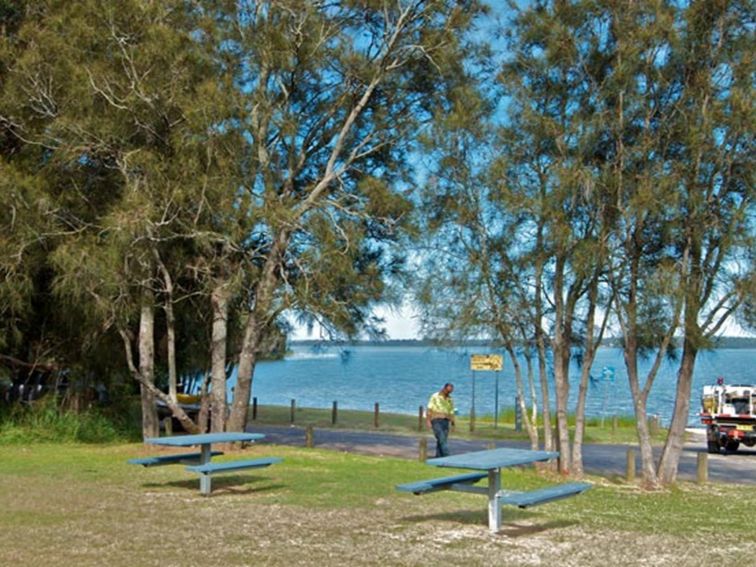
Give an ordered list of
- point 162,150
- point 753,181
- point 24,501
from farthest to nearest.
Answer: point 162,150, point 753,181, point 24,501

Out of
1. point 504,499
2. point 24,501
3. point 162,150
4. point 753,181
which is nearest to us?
point 504,499

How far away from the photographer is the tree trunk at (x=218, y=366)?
62.1ft

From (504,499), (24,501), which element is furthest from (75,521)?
(504,499)

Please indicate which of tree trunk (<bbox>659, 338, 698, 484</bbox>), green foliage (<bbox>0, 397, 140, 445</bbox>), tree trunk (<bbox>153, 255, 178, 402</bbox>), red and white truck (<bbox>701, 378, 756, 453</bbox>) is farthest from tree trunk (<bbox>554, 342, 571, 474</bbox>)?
red and white truck (<bbox>701, 378, 756, 453</bbox>)

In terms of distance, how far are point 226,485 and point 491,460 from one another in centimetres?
450

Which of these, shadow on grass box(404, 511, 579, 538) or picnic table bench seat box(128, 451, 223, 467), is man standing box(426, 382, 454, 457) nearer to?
picnic table bench seat box(128, 451, 223, 467)

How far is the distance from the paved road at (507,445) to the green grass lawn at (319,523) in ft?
20.3

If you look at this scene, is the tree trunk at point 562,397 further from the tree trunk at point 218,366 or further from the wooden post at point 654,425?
the wooden post at point 654,425

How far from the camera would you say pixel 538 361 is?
1888 cm

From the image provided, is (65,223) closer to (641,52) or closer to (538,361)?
(538,361)

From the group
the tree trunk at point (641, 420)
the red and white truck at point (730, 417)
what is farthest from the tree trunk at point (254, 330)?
the red and white truck at point (730, 417)

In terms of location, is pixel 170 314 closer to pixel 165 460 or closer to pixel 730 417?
pixel 165 460

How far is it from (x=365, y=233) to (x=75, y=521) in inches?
410

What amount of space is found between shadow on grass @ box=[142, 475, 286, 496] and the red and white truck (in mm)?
16674
